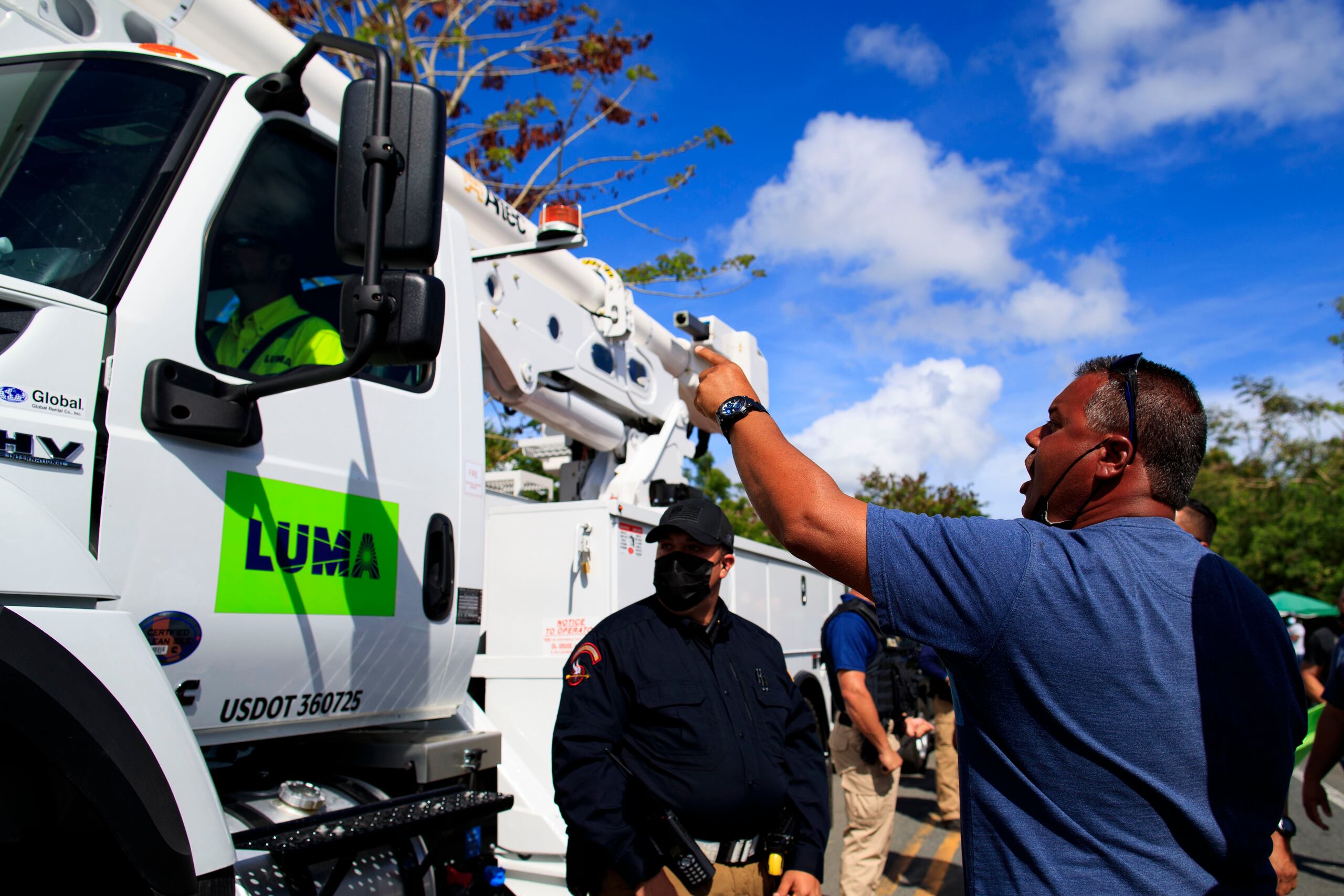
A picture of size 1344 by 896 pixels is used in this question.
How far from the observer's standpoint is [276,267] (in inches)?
99.1

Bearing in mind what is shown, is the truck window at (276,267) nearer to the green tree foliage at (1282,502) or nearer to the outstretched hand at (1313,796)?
the outstretched hand at (1313,796)

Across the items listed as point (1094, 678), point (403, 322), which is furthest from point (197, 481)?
point (1094, 678)

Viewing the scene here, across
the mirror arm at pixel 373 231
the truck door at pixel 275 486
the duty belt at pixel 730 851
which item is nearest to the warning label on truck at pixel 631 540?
the truck door at pixel 275 486

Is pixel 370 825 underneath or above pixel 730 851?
above

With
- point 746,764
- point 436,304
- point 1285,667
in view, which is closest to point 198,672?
point 436,304

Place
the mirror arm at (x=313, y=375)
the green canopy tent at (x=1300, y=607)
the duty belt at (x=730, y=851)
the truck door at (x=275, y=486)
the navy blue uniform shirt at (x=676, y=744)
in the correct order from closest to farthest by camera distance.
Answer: the mirror arm at (x=313, y=375)
the truck door at (x=275, y=486)
the navy blue uniform shirt at (x=676, y=744)
the duty belt at (x=730, y=851)
the green canopy tent at (x=1300, y=607)

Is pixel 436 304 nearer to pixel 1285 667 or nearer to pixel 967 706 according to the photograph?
pixel 967 706

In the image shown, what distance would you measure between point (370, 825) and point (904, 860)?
16.4 feet

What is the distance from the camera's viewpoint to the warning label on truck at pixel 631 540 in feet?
13.8

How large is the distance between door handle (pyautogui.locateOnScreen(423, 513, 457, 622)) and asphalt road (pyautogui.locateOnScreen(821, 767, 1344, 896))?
9.63 feet

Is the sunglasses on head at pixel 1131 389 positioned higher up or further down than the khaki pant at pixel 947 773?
higher up

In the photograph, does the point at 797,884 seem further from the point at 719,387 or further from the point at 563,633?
the point at 719,387

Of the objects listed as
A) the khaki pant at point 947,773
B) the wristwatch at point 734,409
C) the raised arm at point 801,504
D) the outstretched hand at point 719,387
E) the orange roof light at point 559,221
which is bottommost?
the khaki pant at point 947,773

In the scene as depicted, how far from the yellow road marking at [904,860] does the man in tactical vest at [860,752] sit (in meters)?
0.16
